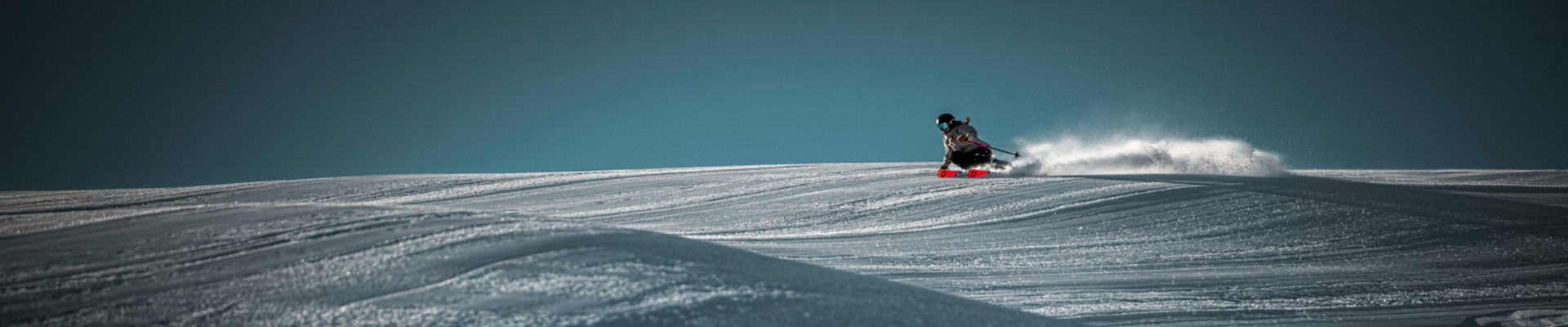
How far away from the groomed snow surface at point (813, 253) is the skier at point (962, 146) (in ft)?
1.75

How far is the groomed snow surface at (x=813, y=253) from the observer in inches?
93.0

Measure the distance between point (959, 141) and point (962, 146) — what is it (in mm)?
155

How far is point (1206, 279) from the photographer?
14.4 ft

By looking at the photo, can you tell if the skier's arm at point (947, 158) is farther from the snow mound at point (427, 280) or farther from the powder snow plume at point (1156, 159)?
the snow mound at point (427, 280)

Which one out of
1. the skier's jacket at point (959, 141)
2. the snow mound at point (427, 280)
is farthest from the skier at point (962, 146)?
the snow mound at point (427, 280)

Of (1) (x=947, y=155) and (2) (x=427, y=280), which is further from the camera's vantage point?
(1) (x=947, y=155)

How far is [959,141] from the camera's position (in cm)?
879

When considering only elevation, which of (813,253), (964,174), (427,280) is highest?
(964,174)

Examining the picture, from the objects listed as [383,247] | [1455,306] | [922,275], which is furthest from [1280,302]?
[383,247]

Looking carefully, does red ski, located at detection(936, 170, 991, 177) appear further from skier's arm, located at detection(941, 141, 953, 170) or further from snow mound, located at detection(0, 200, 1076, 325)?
snow mound, located at detection(0, 200, 1076, 325)

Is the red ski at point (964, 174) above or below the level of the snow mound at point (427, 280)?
above

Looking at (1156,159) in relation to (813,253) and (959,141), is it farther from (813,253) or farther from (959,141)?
(813,253)

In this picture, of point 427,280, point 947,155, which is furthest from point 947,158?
point 427,280

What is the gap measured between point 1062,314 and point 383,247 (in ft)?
8.79
